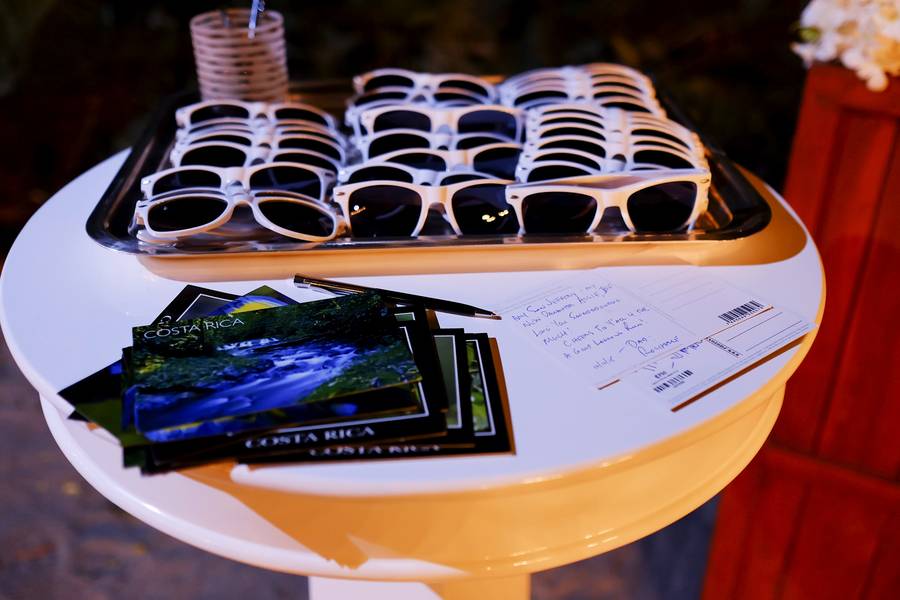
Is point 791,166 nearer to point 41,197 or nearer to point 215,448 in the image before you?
point 215,448

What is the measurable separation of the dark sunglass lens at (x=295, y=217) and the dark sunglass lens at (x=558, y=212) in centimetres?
18

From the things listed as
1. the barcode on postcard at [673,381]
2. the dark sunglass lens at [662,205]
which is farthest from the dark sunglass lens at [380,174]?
the barcode on postcard at [673,381]

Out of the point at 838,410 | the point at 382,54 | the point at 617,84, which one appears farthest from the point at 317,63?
the point at 838,410

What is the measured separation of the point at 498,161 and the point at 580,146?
0.09 m

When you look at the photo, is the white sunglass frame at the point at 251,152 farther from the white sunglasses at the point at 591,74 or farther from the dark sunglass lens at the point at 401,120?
the white sunglasses at the point at 591,74

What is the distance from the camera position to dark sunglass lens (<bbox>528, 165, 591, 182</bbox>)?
2.47 ft

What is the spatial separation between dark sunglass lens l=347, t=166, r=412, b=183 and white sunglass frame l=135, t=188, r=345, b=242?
6 centimetres

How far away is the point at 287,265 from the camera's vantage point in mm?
684

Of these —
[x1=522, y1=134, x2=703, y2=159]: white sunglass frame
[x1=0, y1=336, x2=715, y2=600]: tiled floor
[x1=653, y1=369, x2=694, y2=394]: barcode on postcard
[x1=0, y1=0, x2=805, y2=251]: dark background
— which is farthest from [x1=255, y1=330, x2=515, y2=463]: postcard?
[x1=0, y1=0, x2=805, y2=251]: dark background

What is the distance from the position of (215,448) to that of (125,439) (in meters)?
0.06

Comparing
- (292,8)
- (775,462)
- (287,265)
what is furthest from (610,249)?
(292,8)

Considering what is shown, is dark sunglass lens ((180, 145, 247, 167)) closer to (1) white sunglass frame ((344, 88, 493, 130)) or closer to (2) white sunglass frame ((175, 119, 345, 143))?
(2) white sunglass frame ((175, 119, 345, 143))

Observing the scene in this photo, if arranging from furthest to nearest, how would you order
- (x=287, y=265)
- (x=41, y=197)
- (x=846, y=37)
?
(x=41, y=197) < (x=846, y=37) < (x=287, y=265)

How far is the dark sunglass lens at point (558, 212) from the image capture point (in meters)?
0.70
